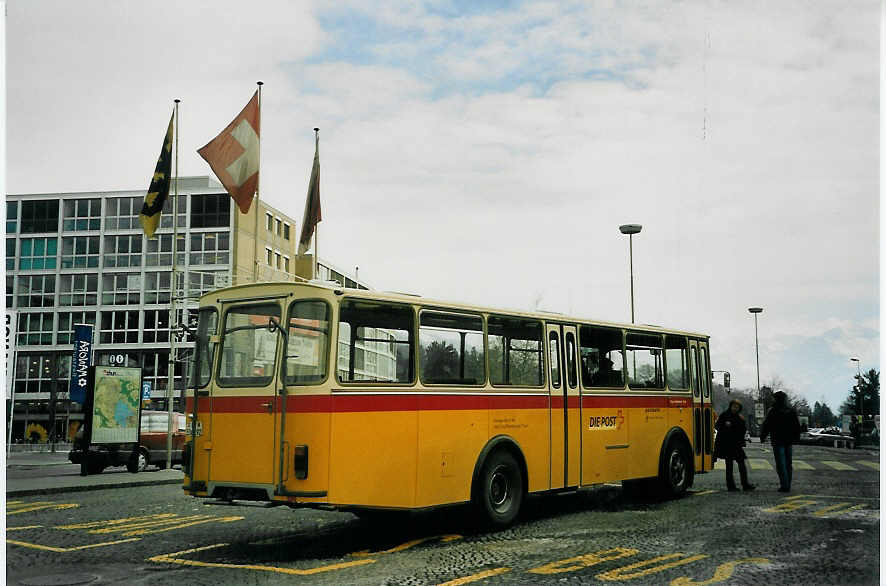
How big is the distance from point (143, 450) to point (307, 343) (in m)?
18.4

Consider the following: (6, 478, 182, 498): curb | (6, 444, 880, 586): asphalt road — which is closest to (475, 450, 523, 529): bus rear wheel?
(6, 444, 880, 586): asphalt road

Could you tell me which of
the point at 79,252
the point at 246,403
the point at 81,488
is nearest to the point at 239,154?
the point at 81,488

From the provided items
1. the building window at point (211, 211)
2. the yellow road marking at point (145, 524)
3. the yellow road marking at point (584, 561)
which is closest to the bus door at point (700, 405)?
the yellow road marking at point (584, 561)

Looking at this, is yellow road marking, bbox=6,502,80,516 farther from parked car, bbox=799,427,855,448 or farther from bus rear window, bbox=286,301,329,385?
parked car, bbox=799,427,855,448

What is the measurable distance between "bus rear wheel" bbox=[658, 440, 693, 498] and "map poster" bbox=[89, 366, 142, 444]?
1453 centimetres

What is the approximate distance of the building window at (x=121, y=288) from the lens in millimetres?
72562

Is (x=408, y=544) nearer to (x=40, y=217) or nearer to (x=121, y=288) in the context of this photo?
(x=121, y=288)

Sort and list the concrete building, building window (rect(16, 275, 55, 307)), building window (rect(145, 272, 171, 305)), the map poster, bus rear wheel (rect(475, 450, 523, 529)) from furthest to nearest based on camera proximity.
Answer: building window (rect(16, 275, 55, 307)) < building window (rect(145, 272, 171, 305)) < the concrete building < the map poster < bus rear wheel (rect(475, 450, 523, 529))

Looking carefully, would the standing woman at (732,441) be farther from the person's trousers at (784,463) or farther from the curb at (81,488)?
the curb at (81,488)

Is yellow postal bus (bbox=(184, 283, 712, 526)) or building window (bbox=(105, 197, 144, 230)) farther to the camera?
building window (bbox=(105, 197, 144, 230))

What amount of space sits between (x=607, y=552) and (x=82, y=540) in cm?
636

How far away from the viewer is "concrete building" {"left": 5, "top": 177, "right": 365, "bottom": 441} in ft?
233

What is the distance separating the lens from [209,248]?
72.5m

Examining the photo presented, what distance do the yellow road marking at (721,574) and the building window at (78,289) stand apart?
231 feet
